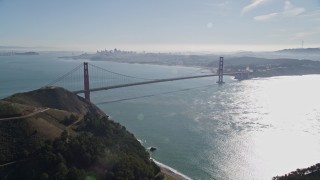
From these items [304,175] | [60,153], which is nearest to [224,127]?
[304,175]

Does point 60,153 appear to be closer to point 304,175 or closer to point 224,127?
point 304,175

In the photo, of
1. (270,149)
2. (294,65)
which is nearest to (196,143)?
(270,149)

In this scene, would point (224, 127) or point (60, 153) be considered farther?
point (224, 127)

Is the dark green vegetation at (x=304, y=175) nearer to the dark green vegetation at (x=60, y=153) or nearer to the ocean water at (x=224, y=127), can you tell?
the ocean water at (x=224, y=127)

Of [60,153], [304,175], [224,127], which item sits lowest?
[224,127]

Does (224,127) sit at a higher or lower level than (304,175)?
lower

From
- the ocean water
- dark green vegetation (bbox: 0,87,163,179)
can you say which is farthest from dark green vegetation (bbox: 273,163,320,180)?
dark green vegetation (bbox: 0,87,163,179)

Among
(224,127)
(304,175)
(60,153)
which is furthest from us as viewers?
(224,127)

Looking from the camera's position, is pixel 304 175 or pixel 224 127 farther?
pixel 224 127

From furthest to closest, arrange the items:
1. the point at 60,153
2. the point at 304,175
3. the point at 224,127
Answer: the point at 224,127
the point at 60,153
the point at 304,175

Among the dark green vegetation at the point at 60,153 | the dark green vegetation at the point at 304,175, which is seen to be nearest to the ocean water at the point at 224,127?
the dark green vegetation at the point at 60,153
